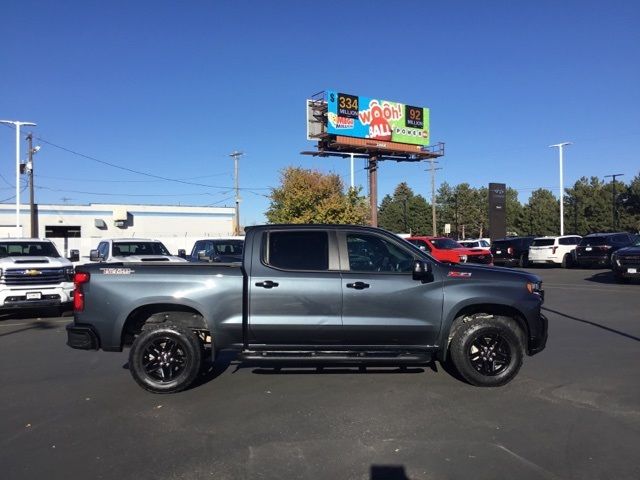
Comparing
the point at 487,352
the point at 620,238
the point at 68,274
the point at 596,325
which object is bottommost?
the point at 596,325

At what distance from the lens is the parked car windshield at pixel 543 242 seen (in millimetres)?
28639

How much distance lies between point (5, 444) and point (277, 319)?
2.77 metres

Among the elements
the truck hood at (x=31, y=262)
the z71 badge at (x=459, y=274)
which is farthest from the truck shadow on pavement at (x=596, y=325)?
the truck hood at (x=31, y=262)

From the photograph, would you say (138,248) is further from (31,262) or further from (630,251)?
(630,251)

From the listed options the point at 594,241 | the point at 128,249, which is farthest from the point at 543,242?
the point at 128,249

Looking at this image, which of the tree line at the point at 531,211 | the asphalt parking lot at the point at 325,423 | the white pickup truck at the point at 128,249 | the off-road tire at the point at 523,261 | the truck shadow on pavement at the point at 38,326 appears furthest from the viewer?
the tree line at the point at 531,211

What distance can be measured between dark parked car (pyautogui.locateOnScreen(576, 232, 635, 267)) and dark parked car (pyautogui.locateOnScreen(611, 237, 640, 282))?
25.4 feet

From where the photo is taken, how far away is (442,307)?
6215 mm

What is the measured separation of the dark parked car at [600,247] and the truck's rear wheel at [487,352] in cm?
2192

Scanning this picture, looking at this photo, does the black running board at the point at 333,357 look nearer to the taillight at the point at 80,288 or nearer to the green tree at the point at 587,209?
the taillight at the point at 80,288

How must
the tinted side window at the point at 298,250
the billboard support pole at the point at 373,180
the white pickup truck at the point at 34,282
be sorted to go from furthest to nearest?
the billboard support pole at the point at 373,180 → the white pickup truck at the point at 34,282 → the tinted side window at the point at 298,250

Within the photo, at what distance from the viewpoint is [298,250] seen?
643 cm

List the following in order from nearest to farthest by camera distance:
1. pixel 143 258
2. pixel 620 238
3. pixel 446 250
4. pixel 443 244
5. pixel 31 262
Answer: pixel 31 262
pixel 143 258
pixel 446 250
pixel 443 244
pixel 620 238

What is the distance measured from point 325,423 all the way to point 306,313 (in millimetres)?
1342
